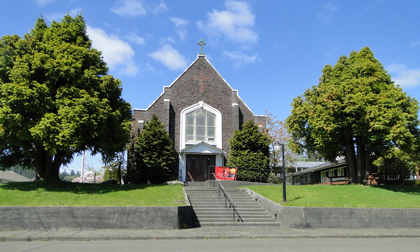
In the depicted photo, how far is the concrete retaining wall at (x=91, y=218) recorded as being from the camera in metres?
13.3

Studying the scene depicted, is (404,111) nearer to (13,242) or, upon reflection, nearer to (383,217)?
(383,217)

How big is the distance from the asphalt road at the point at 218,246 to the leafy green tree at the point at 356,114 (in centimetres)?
896

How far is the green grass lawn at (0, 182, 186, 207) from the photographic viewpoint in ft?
48.4

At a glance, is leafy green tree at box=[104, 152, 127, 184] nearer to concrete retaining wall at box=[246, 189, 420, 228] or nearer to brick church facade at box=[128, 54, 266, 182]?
brick church facade at box=[128, 54, 266, 182]

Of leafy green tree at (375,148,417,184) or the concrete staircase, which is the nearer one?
the concrete staircase

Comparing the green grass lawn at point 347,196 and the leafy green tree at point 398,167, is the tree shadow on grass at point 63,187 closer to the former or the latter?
the green grass lawn at point 347,196

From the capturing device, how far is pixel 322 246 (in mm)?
10570

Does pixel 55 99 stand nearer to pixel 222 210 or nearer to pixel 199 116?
pixel 222 210

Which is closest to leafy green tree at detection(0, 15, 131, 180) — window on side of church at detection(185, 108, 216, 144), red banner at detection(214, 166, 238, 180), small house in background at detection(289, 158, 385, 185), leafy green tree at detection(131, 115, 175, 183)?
leafy green tree at detection(131, 115, 175, 183)

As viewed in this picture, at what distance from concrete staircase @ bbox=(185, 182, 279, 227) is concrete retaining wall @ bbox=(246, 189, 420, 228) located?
3.01ft

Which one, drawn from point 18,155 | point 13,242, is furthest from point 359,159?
point 18,155

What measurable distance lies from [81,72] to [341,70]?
16908mm

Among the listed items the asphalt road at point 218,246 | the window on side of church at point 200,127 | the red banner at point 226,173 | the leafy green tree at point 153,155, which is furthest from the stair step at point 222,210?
the window on side of church at point 200,127

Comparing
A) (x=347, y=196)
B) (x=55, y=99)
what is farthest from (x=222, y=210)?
(x=55, y=99)
